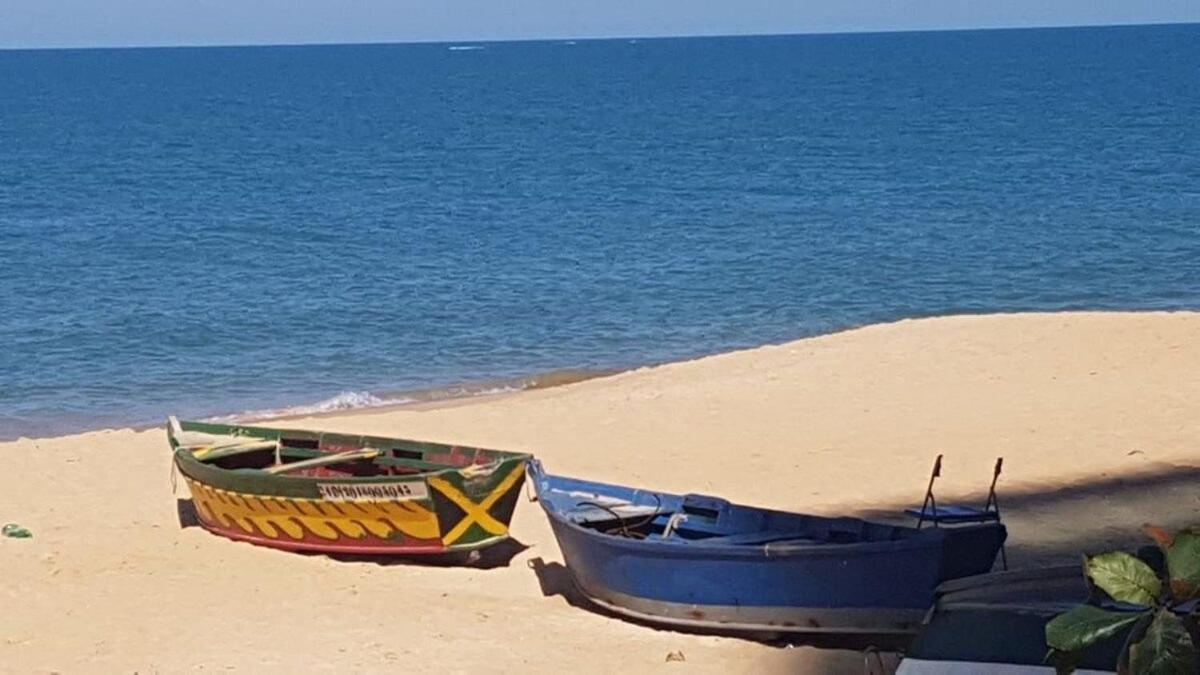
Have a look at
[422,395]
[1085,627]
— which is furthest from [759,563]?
[422,395]

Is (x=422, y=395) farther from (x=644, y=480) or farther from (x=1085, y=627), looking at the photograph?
(x=1085, y=627)

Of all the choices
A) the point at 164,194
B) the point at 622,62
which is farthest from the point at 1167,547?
the point at 622,62

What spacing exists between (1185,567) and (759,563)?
6.58m

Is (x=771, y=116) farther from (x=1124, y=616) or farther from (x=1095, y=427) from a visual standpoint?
(x=1124, y=616)

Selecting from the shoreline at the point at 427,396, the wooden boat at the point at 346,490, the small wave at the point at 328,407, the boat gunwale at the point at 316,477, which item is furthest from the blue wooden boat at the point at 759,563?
the small wave at the point at 328,407

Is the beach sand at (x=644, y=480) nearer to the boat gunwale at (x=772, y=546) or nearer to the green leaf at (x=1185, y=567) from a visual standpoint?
the boat gunwale at (x=772, y=546)

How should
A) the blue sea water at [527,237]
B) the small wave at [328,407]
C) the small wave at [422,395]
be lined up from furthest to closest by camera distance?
the blue sea water at [527,237]
the small wave at [422,395]
the small wave at [328,407]

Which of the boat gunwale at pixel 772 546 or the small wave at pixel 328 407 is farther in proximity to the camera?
the small wave at pixel 328 407

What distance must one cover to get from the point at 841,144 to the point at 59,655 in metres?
51.4

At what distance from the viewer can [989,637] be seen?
6.51 metres

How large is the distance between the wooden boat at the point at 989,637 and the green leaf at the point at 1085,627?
2.38 metres

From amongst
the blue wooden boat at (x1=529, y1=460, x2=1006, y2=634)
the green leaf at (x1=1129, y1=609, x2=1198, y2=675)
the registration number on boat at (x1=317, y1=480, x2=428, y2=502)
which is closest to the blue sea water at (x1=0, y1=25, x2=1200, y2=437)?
the registration number on boat at (x1=317, y1=480, x2=428, y2=502)

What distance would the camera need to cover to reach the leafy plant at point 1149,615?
3391 millimetres

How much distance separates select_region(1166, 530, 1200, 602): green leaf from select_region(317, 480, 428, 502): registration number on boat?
28.1 ft
